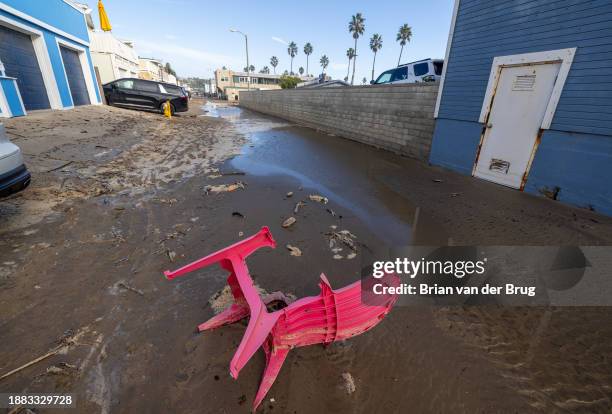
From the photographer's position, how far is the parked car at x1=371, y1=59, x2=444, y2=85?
10.3m

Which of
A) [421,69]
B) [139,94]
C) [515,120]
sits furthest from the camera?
[139,94]

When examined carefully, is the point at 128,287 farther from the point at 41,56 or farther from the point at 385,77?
the point at 41,56

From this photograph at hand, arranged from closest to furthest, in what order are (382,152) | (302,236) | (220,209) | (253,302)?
1. (253,302)
2. (302,236)
3. (220,209)
4. (382,152)

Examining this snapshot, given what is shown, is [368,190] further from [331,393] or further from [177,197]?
[331,393]

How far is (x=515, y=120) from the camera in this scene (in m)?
5.80

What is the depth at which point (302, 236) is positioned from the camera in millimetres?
3812

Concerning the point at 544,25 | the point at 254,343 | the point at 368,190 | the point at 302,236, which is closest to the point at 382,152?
the point at 368,190

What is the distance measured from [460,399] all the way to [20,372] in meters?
3.07

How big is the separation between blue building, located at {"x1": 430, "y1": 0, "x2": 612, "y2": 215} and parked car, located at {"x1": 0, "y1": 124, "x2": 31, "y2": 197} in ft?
28.7

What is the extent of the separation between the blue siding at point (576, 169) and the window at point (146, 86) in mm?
18341

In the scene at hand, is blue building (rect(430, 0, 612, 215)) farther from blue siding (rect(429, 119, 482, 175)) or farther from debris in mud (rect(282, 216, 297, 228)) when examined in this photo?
debris in mud (rect(282, 216, 297, 228))

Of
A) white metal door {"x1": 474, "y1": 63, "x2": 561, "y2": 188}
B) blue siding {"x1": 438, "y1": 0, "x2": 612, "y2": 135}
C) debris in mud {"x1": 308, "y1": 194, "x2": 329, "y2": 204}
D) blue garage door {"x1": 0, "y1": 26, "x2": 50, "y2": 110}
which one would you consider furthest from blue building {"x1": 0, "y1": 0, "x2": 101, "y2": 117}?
white metal door {"x1": 474, "y1": 63, "x2": 561, "y2": 188}

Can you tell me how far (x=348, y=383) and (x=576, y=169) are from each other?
240 inches

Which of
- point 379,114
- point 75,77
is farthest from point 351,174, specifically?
point 75,77
